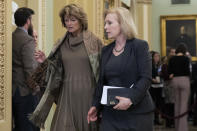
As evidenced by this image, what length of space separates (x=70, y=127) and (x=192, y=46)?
15229mm

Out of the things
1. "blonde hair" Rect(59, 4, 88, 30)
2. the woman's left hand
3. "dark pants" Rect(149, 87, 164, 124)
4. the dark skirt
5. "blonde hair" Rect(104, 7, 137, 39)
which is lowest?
"dark pants" Rect(149, 87, 164, 124)

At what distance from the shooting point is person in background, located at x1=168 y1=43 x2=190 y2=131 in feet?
30.6

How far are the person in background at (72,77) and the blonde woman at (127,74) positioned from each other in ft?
2.32

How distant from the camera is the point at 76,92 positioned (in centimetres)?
447

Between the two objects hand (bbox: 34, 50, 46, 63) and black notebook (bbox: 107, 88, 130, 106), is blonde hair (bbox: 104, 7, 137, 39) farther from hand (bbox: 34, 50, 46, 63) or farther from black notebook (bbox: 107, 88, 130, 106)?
hand (bbox: 34, 50, 46, 63)

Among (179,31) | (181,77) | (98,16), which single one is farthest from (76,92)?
(179,31)

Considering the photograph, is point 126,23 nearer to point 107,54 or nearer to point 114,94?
point 107,54

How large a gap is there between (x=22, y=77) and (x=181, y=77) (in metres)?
4.79

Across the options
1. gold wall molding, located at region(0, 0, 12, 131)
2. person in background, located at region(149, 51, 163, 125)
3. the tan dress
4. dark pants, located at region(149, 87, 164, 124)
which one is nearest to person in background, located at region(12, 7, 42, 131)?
gold wall molding, located at region(0, 0, 12, 131)

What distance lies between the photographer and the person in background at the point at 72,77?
446 centimetres

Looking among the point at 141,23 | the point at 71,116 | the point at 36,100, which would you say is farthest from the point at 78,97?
the point at 141,23

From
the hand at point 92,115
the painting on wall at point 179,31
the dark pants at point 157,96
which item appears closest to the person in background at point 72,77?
the hand at point 92,115

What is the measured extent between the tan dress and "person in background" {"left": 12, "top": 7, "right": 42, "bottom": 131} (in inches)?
34.4

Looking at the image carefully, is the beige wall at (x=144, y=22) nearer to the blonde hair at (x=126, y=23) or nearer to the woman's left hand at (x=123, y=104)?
the blonde hair at (x=126, y=23)
